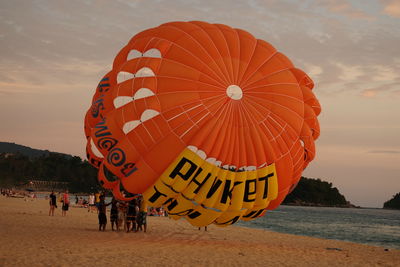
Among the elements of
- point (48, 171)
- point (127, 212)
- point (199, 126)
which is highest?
point (48, 171)

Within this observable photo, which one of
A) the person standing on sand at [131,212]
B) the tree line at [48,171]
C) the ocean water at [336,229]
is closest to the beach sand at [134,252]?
the person standing on sand at [131,212]

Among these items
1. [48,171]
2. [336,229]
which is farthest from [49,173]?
[336,229]

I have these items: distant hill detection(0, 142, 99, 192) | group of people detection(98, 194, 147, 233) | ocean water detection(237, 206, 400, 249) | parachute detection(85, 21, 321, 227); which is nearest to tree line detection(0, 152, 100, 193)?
distant hill detection(0, 142, 99, 192)

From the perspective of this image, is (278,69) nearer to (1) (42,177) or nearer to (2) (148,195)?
(2) (148,195)

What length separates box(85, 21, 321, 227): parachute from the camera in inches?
504

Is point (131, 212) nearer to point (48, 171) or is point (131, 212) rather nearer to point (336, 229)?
point (336, 229)

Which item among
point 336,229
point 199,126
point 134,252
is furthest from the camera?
point 336,229

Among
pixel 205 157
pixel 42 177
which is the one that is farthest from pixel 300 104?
pixel 42 177

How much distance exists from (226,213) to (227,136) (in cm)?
222

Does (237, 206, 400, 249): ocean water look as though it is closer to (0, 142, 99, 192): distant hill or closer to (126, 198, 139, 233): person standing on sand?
(126, 198, 139, 233): person standing on sand

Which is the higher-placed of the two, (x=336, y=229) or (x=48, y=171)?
(x=48, y=171)

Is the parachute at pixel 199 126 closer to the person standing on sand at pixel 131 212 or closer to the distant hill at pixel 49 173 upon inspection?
the person standing on sand at pixel 131 212

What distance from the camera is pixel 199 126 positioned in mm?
12875

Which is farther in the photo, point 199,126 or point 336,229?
point 336,229
